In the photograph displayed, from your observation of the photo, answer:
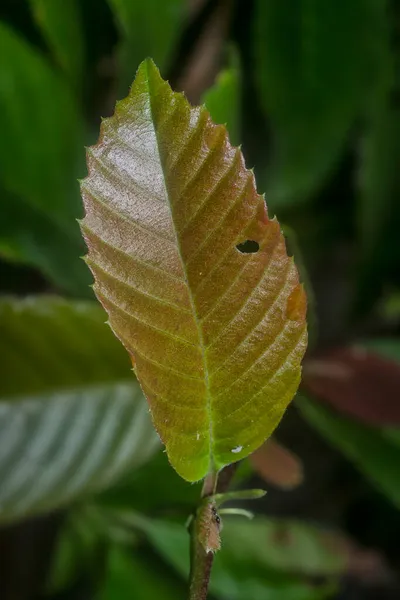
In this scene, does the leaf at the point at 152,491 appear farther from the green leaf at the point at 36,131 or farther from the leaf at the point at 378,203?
the leaf at the point at 378,203

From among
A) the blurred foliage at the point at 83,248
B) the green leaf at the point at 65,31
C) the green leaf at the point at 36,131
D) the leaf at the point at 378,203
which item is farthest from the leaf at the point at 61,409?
the leaf at the point at 378,203

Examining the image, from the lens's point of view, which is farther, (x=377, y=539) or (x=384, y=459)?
(x=377, y=539)

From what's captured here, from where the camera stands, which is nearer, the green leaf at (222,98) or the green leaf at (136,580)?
the green leaf at (222,98)

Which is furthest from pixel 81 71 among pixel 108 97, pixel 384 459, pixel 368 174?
pixel 384 459

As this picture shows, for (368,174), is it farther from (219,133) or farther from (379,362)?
(219,133)

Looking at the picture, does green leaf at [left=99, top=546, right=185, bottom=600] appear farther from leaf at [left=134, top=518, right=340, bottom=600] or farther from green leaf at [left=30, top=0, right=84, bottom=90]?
green leaf at [left=30, top=0, right=84, bottom=90]

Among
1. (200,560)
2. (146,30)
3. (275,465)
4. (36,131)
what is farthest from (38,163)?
(200,560)
